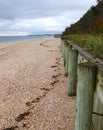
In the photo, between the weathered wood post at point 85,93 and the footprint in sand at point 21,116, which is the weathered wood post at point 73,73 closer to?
the footprint in sand at point 21,116

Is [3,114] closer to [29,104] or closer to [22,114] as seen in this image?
[22,114]

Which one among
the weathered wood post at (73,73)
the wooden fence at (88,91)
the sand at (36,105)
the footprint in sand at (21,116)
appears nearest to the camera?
the wooden fence at (88,91)

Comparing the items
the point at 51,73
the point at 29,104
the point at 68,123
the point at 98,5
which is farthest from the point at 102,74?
the point at 98,5

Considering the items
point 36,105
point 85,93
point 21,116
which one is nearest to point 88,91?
point 85,93

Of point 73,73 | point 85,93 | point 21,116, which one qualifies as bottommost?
point 21,116

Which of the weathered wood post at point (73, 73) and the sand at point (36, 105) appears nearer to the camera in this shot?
the sand at point (36, 105)

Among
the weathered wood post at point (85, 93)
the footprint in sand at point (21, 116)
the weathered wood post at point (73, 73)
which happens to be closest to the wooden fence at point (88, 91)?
the weathered wood post at point (85, 93)

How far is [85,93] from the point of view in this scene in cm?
297

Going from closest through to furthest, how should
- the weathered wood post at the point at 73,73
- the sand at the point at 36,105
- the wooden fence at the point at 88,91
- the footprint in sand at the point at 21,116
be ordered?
1. the wooden fence at the point at 88,91
2. the sand at the point at 36,105
3. the footprint in sand at the point at 21,116
4. the weathered wood post at the point at 73,73

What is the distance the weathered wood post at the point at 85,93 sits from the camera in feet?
9.28

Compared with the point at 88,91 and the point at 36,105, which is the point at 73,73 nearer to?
the point at 36,105

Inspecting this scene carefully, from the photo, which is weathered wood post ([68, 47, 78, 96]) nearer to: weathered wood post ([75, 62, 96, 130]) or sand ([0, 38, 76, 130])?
sand ([0, 38, 76, 130])

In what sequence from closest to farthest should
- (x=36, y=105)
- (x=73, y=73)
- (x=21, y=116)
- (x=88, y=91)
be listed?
(x=88, y=91) → (x=21, y=116) → (x=36, y=105) → (x=73, y=73)

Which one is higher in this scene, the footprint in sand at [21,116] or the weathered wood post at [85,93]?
the weathered wood post at [85,93]
